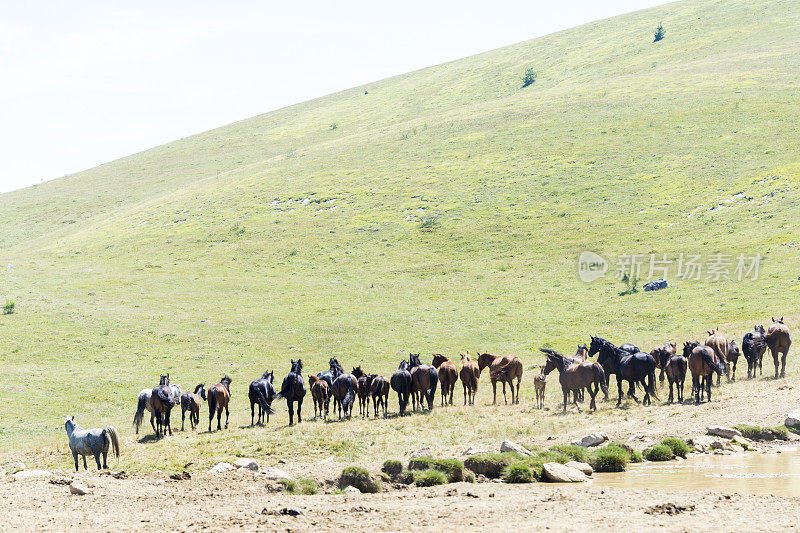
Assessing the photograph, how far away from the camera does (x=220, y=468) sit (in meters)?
19.0

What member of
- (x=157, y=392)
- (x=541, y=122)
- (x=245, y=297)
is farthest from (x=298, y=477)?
(x=541, y=122)

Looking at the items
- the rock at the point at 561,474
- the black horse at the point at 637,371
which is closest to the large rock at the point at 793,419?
the black horse at the point at 637,371

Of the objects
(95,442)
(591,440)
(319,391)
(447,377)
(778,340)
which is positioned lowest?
(591,440)

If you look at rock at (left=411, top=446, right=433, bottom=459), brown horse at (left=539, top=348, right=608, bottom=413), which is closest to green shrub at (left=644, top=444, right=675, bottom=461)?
rock at (left=411, top=446, right=433, bottom=459)

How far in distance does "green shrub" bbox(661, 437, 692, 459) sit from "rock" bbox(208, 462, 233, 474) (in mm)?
11867

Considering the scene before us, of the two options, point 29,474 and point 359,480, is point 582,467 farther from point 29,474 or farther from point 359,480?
point 29,474

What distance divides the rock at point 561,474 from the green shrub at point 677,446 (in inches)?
136

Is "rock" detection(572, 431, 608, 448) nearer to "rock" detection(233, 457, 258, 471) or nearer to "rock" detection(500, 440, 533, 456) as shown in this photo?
"rock" detection(500, 440, 533, 456)

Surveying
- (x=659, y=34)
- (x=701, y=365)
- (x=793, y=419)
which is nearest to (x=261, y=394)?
(x=701, y=365)

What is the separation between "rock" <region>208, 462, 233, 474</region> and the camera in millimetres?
18766

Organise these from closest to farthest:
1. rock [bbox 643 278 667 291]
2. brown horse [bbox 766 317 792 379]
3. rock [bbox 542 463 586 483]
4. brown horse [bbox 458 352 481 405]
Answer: rock [bbox 542 463 586 483] < brown horse [bbox 766 317 792 379] < brown horse [bbox 458 352 481 405] < rock [bbox 643 278 667 291]

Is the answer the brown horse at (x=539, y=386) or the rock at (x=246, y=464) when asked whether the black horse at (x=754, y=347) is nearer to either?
the brown horse at (x=539, y=386)

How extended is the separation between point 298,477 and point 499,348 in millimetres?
28346

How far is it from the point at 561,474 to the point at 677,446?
416 centimetres
